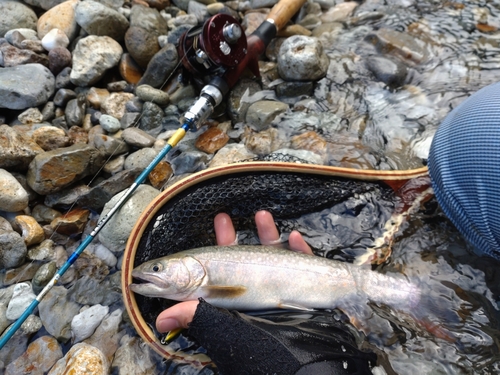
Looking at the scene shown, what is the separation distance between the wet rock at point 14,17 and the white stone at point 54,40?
1.82ft

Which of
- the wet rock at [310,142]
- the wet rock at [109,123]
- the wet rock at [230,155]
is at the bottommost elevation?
the wet rock at [310,142]

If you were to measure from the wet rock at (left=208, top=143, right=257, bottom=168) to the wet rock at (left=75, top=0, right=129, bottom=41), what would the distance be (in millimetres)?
2111

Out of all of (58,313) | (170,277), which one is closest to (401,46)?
(170,277)

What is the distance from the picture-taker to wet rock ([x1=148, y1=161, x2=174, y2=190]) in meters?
3.48

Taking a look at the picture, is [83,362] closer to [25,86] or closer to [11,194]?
[11,194]

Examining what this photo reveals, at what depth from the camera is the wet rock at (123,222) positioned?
2.98 metres

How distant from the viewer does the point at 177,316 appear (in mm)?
2223

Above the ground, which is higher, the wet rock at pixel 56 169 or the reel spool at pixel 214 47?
the reel spool at pixel 214 47

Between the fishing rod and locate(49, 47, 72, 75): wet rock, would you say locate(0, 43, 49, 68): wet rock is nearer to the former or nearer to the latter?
locate(49, 47, 72, 75): wet rock

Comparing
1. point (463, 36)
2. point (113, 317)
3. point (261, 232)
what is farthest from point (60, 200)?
point (463, 36)

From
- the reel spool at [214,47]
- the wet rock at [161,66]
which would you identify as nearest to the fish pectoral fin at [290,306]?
the reel spool at [214,47]

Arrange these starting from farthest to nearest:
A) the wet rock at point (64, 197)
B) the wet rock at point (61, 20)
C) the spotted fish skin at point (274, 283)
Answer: the wet rock at point (61, 20)
the wet rock at point (64, 197)
the spotted fish skin at point (274, 283)

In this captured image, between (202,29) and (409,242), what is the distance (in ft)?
8.42

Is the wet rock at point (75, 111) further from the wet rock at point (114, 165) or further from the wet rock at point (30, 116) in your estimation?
the wet rock at point (114, 165)
